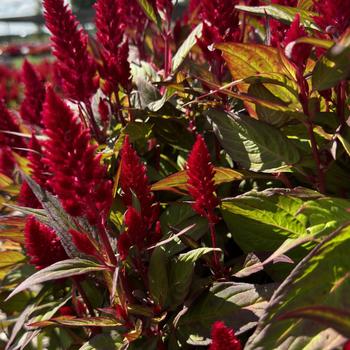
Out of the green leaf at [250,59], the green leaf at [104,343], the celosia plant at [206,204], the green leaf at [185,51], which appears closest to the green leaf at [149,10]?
the celosia plant at [206,204]

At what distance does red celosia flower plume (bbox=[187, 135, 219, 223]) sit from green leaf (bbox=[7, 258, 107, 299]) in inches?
11.7

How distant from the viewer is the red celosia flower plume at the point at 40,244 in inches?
54.0

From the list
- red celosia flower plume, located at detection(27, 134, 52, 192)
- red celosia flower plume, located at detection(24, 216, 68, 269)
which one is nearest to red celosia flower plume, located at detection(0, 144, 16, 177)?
red celosia flower plume, located at detection(27, 134, 52, 192)

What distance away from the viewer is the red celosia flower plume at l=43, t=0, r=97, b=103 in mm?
1453

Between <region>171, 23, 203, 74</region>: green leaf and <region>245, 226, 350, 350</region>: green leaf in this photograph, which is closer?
<region>245, 226, 350, 350</region>: green leaf

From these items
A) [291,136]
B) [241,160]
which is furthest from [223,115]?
[291,136]

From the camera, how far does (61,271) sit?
48.1 inches

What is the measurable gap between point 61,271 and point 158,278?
0.29 m

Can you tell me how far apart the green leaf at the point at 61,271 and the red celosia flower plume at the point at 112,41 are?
2.22ft

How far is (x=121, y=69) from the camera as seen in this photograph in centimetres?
166

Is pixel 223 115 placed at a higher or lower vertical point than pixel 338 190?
higher

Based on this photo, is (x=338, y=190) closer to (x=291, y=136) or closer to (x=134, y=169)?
(x=291, y=136)

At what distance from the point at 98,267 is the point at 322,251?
544 mm

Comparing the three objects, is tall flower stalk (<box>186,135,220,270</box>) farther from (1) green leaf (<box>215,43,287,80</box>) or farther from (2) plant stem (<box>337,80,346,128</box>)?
(2) plant stem (<box>337,80,346,128</box>)
